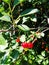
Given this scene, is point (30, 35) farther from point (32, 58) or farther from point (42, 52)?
point (42, 52)

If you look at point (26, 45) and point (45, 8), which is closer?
point (26, 45)

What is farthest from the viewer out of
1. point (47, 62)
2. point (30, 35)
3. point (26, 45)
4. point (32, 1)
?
point (47, 62)

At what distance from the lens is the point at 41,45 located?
2389mm

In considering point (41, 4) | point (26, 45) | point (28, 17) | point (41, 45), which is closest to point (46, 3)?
point (41, 4)

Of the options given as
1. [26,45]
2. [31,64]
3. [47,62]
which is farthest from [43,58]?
[26,45]

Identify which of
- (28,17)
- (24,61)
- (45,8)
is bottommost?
(24,61)

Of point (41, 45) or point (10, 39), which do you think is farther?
point (41, 45)

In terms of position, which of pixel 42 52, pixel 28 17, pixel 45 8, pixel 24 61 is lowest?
pixel 24 61

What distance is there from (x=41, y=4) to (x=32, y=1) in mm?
139

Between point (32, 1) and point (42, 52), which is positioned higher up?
point (32, 1)

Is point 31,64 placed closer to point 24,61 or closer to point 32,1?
point 24,61

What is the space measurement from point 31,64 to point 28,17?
49 centimetres

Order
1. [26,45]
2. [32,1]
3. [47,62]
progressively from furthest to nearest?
[47,62]
[32,1]
[26,45]

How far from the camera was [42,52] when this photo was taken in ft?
7.52
